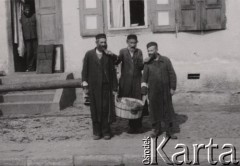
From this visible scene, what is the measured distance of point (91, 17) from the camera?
12.3 metres

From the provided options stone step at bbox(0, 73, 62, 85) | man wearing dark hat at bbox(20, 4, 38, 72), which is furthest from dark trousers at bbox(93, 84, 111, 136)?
man wearing dark hat at bbox(20, 4, 38, 72)

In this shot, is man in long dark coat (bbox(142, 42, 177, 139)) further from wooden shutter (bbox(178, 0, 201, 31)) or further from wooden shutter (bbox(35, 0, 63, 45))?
wooden shutter (bbox(35, 0, 63, 45))

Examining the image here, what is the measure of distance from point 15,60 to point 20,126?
12.1 ft

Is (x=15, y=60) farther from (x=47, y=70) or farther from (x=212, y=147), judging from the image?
(x=212, y=147)

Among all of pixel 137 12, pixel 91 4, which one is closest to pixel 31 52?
pixel 91 4

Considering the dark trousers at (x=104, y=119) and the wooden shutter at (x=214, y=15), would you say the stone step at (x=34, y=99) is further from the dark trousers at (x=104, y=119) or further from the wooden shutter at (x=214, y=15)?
the wooden shutter at (x=214, y=15)

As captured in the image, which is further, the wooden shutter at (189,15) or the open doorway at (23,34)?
the open doorway at (23,34)

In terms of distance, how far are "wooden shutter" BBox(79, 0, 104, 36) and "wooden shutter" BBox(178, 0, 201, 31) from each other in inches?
78.7

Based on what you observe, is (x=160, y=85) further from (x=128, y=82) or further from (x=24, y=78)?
(x=24, y=78)

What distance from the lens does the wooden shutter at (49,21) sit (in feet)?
41.0

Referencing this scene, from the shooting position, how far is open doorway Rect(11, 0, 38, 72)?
13172 millimetres

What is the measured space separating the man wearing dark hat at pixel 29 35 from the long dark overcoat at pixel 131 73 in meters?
5.10

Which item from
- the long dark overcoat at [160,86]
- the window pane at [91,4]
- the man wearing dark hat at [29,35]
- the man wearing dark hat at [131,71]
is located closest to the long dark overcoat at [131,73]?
the man wearing dark hat at [131,71]

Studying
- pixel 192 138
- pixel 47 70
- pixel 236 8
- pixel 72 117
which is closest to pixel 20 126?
pixel 72 117
